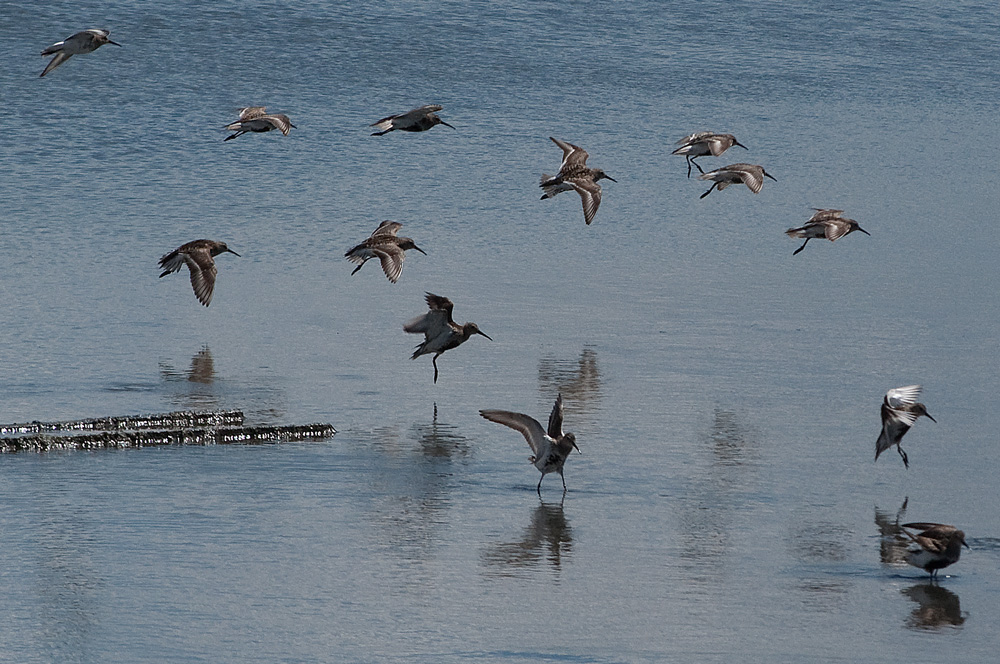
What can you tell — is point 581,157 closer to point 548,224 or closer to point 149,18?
point 548,224

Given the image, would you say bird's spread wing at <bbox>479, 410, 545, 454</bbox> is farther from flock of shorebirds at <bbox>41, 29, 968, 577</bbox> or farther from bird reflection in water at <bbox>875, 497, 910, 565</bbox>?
bird reflection in water at <bbox>875, 497, 910, 565</bbox>

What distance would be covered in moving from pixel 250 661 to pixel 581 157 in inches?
357

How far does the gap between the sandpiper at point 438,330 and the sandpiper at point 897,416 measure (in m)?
3.08

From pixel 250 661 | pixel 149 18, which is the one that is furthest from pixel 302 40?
pixel 250 661

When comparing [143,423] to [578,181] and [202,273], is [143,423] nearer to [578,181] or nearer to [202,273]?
[202,273]

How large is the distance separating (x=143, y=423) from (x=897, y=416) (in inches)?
189

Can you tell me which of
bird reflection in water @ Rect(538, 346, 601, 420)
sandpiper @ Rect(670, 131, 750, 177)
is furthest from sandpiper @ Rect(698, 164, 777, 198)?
bird reflection in water @ Rect(538, 346, 601, 420)

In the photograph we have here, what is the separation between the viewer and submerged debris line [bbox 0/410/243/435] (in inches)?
420

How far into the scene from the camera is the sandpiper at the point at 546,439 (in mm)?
9617

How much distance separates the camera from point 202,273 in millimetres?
13836

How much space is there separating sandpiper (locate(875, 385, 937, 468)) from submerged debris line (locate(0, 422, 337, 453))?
11.7 feet

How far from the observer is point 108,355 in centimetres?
1304

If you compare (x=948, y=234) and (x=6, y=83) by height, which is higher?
(x=6, y=83)

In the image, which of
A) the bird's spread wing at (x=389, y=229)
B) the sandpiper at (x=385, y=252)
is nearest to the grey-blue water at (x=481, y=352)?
the sandpiper at (x=385, y=252)
